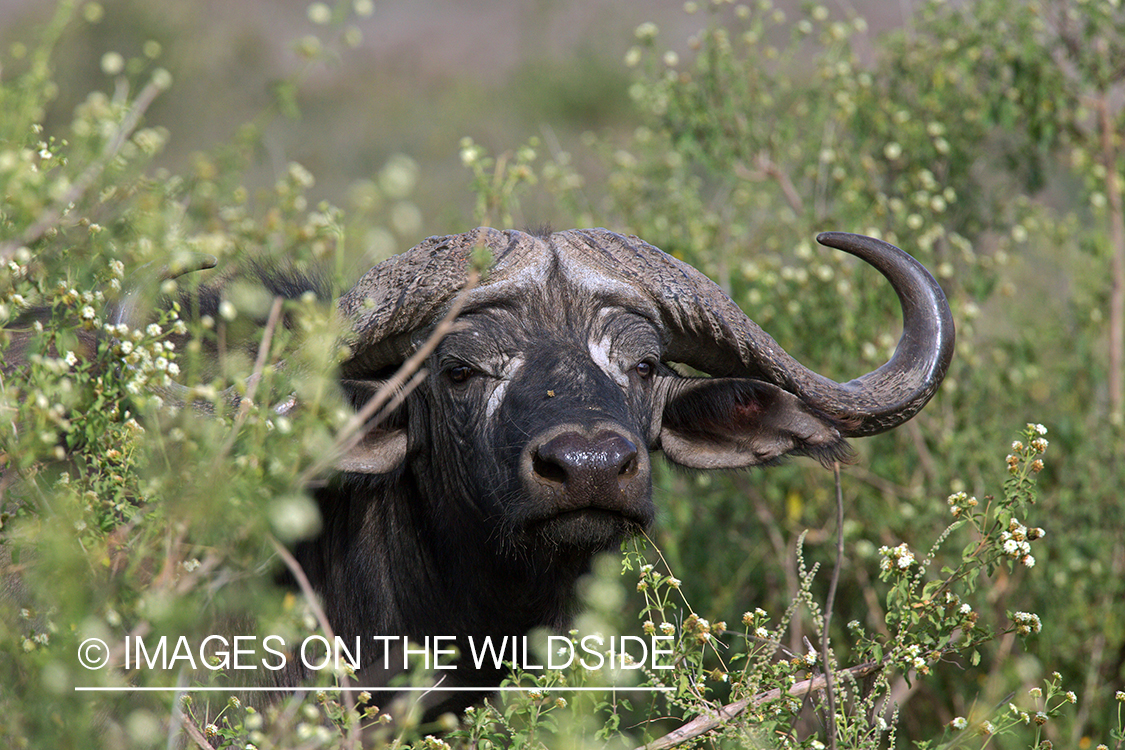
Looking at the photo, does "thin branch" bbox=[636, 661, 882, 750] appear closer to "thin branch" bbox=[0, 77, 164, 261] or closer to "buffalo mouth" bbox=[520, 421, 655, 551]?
"buffalo mouth" bbox=[520, 421, 655, 551]

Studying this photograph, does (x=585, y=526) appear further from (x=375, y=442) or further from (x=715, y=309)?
(x=715, y=309)

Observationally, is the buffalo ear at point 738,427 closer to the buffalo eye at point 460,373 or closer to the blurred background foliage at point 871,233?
the blurred background foliage at point 871,233

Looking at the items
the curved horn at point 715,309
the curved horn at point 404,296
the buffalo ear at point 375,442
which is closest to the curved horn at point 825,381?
the curved horn at point 715,309

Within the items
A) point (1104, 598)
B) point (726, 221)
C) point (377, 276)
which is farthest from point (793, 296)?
point (377, 276)

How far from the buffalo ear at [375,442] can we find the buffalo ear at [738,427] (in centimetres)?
93

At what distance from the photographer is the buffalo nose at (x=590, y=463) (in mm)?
2875

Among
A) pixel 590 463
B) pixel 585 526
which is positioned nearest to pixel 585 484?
pixel 590 463

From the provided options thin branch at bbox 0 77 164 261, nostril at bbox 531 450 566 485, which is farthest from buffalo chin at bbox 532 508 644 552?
thin branch at bbox 0 77 164 261

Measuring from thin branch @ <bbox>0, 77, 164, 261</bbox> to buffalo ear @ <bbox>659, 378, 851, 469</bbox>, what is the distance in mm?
2048

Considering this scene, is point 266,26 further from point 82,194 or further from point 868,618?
point 82,194

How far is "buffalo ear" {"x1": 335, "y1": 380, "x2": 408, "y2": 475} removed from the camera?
11.0ft

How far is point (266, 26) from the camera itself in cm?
2086

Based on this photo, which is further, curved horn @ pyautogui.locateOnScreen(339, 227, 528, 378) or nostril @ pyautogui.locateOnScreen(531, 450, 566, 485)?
curved horn @ pyautogui.locateOnScreen(339, 227, 528, 378)

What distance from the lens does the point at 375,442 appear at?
11.4 feet
